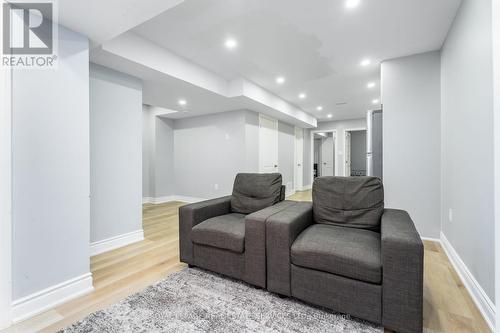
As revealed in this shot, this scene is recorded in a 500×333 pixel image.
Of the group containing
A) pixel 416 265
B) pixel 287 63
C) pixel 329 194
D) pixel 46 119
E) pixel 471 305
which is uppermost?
A: pixel 287 63

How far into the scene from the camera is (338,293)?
1.42m

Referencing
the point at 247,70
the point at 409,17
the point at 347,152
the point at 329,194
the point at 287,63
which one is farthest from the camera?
the point at 347,152

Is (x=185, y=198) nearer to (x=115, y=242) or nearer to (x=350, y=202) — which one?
(x=115, y=242)

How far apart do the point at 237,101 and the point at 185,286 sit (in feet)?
10.7

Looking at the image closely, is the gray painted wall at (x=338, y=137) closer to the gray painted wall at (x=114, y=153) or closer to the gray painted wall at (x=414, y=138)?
the gray painted wall at (x=414, y=138)

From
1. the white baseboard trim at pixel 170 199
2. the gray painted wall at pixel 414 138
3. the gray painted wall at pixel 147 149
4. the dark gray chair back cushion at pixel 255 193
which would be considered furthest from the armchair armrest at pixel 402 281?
the gray painted wall at pixel 147 149

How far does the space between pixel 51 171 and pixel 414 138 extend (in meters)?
3.82

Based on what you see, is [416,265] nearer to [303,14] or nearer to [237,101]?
[303,14]

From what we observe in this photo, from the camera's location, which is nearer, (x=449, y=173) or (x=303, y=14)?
(x=303, y=14)

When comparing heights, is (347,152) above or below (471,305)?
above

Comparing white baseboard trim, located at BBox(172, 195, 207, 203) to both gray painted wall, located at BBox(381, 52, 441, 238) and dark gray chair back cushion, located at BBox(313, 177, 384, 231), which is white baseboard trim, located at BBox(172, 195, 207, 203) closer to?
dark gray chair back cushion, located at BBox(313, 177, 384, 231)

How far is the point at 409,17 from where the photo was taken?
2.19m

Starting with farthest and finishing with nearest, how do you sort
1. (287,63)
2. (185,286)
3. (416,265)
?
(287,63) < (185,286) < (416,265)

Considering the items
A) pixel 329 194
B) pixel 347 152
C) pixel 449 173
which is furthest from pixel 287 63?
pixel 347 152
